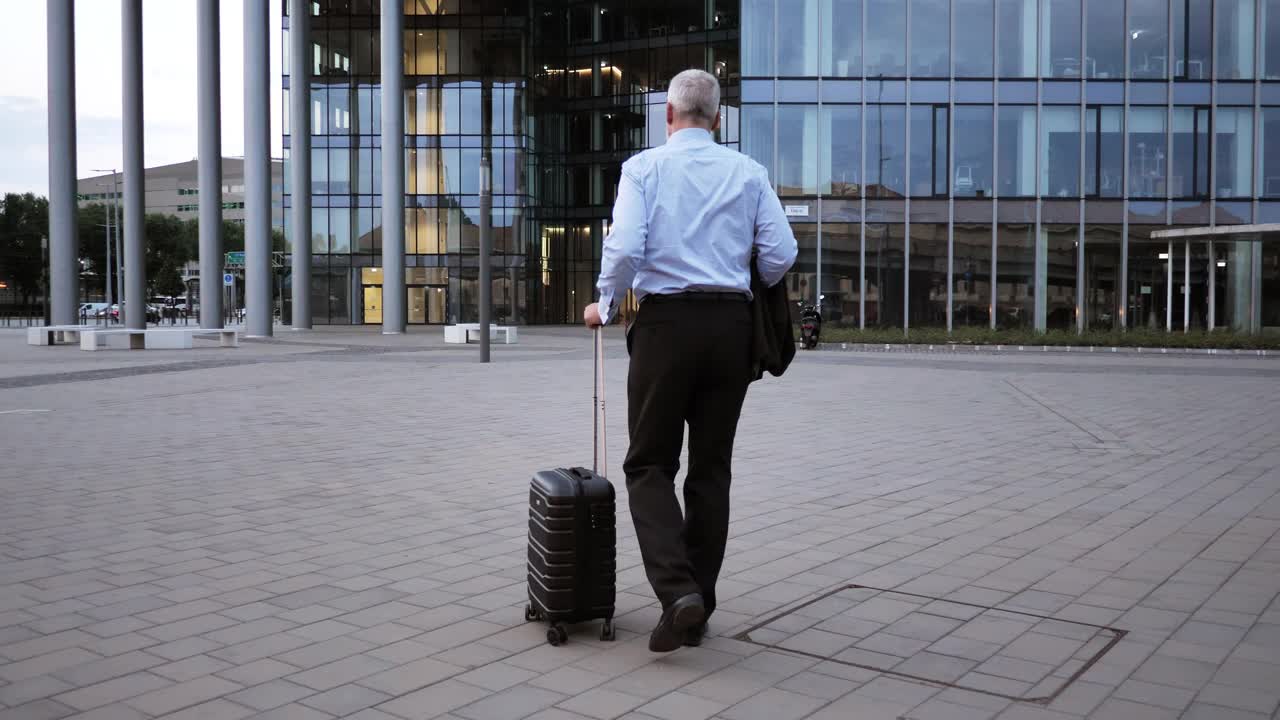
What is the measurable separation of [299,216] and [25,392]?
27550 mm

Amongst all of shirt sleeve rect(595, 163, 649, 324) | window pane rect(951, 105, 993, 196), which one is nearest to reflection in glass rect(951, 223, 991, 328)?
window pane rect(951, 105, 993, 196)

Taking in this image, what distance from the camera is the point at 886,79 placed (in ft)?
121

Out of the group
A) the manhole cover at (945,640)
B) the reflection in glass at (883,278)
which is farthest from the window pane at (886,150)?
the manhole cover at (945,640)

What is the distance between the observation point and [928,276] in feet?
122

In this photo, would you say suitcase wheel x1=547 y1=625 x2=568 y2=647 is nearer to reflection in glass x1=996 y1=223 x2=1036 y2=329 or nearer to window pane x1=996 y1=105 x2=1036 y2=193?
reflection in glass x1=996 y1=223 x2=1036 y2=329

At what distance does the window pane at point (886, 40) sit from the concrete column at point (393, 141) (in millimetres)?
15640

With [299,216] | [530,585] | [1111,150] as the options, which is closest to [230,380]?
[530,585]

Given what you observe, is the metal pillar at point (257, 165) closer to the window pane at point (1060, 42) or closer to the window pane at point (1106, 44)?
the window pane at point (1060, 42)

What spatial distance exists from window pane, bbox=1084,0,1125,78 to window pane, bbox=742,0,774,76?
1051 centimetres

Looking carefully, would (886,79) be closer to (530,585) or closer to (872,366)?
(872,366)

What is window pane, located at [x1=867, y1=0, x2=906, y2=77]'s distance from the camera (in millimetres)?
37125

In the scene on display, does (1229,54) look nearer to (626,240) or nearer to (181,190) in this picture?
(626,240)

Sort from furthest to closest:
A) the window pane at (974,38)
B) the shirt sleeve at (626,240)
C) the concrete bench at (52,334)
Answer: the window pane at (974,38) → the concrete bench at (52,334) → the shirt sleeve at (626,240)

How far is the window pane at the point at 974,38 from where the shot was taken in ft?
121
